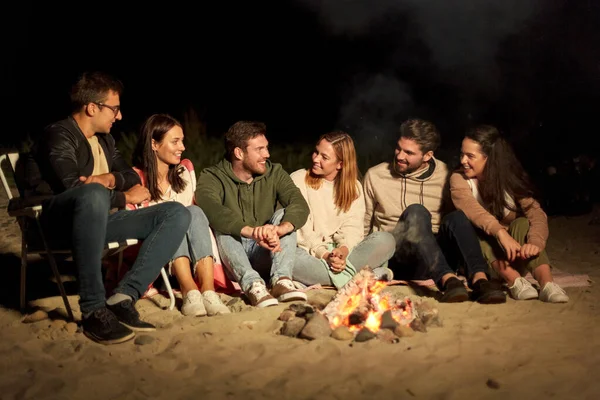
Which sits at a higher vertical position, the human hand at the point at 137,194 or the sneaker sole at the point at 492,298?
the human hand at the point at 137,194

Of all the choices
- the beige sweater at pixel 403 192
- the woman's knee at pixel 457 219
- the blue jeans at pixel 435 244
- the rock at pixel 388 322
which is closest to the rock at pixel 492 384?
the rock at pixel 388 322

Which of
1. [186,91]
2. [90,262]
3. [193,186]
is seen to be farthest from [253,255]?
[186,91]

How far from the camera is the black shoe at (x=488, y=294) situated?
4.93m

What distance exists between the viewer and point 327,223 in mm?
5594

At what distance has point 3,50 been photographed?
16.5 m

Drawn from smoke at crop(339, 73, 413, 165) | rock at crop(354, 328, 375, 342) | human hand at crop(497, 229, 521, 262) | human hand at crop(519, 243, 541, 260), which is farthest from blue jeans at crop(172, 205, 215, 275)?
smoke at crop(339, 73, 413, 165)

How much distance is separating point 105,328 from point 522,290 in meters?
2.69

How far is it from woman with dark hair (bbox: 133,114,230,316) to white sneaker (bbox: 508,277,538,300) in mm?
1918

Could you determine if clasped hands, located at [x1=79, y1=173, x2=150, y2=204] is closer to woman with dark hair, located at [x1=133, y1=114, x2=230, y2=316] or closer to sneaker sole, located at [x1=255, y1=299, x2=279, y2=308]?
woman with dark hair, located at [x1=133, y1=114, x2=230, y2=316]

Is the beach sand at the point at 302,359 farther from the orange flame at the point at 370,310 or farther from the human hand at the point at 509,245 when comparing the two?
the human hand at the point at 509,245

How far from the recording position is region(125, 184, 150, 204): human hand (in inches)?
195

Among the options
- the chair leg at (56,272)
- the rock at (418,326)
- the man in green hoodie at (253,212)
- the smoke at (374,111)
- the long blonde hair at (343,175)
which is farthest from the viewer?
the smoke at (374,111)

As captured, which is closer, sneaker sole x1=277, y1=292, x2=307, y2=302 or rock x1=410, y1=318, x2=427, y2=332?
rock x1=410, y1=318, x2=427, y2=332

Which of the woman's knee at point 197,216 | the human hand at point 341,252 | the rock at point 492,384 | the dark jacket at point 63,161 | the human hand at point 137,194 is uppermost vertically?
the dark jacket at point 63,161
